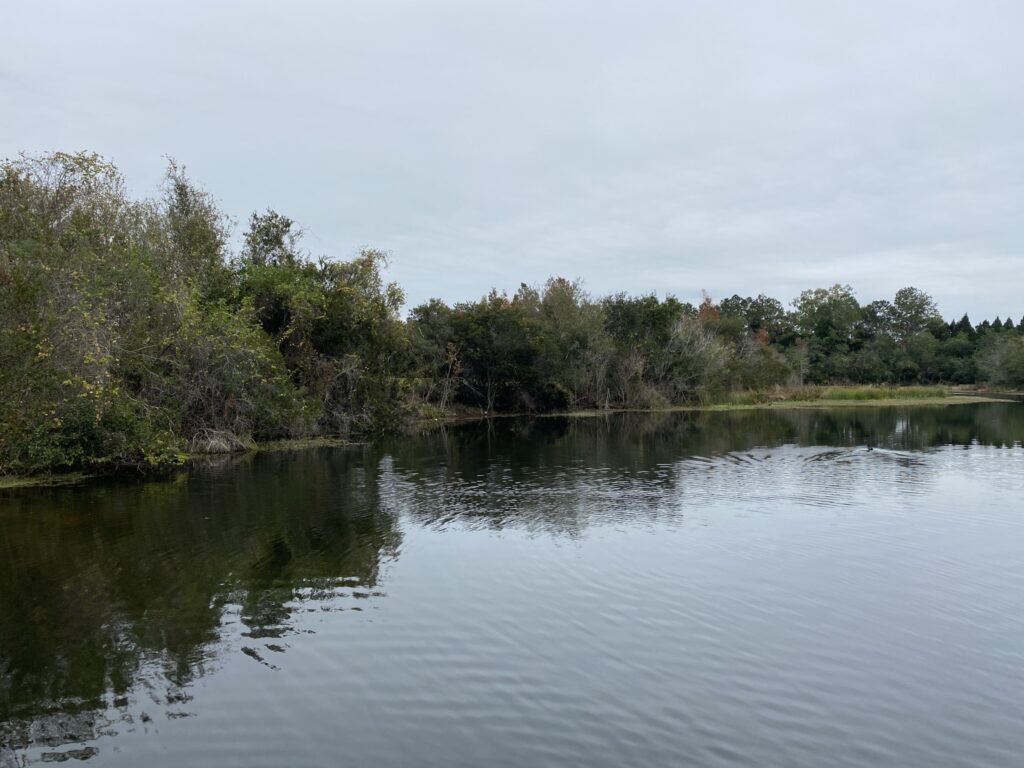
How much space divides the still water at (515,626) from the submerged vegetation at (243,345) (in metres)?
3.30

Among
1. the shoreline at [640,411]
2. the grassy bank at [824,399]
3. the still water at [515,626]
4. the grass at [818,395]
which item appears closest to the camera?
the still water at [515,626]

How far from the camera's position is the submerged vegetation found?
2102cm

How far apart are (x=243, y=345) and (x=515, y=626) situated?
22636 millimetres

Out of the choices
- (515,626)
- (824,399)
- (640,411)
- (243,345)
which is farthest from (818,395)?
(515,626)

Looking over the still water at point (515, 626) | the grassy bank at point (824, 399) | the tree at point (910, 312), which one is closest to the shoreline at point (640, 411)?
the grassy bank at point (824, 399)

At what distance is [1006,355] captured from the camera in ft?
301

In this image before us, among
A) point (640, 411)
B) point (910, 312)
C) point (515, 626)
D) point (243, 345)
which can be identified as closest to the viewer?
point (515, 626)

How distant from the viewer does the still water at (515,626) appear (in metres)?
7.26

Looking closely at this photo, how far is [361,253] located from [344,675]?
34578 millimetres

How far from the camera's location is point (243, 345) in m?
29.7

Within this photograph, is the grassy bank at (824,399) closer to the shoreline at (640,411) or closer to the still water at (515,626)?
the shoreline at (640,411)

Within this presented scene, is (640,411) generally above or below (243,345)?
below

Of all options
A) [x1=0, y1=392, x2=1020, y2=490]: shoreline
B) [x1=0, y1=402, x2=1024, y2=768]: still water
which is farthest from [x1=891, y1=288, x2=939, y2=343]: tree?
[x1=0, y1=402, x2=1024, y2=768]: still water

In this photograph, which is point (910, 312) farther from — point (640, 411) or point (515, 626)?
point (515, 626)
